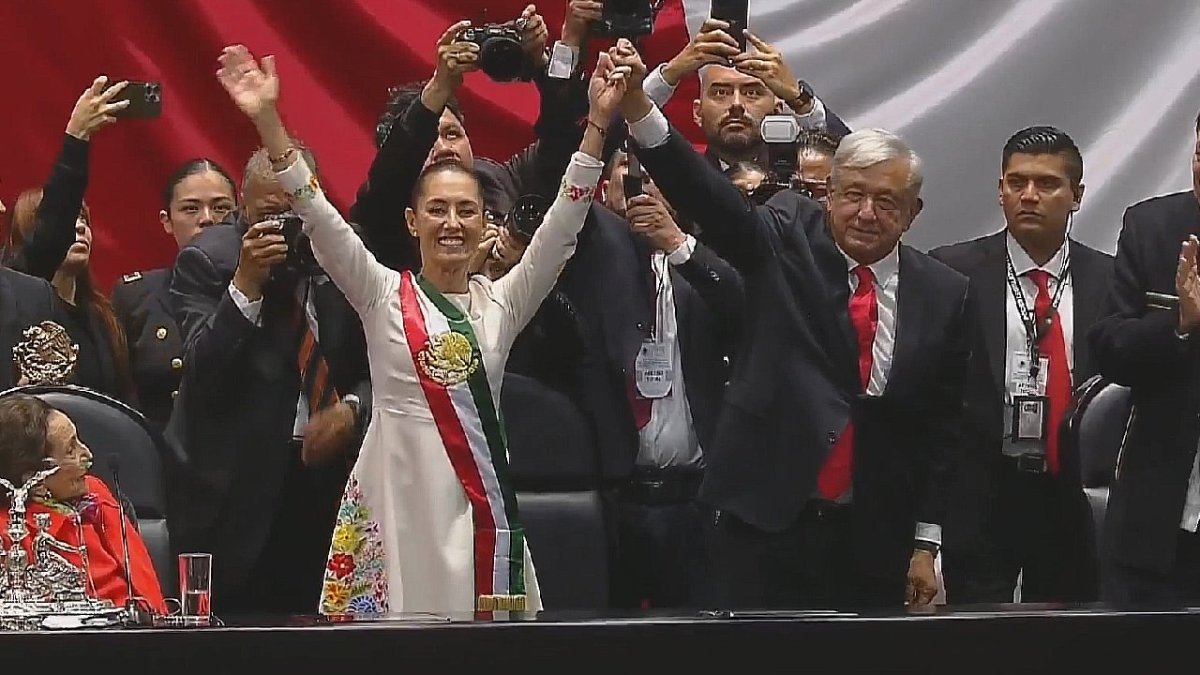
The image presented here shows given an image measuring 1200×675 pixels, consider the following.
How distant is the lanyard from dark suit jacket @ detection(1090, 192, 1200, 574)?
394mm

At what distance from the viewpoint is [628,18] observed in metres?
3.86

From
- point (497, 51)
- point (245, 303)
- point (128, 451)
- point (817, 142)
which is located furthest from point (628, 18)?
point (128, 451)

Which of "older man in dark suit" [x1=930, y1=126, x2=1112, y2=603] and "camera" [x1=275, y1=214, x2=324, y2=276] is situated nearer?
"camera" [x1=275, y1=214, x2=324, y2=276]

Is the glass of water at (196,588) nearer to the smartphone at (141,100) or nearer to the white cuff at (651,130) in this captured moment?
the white cuff at (651,130)

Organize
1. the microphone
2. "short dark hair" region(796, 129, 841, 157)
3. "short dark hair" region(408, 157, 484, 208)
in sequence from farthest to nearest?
"short dark hair" region(796, 129, 841, 157) < "short dark hair" region(408, 157, 484, 208) < the microphone

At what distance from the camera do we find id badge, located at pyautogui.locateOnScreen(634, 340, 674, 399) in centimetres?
404

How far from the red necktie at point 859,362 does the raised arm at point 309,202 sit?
847 millimetres

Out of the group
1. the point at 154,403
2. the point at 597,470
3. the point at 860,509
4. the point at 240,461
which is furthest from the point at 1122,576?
the point at 154,403

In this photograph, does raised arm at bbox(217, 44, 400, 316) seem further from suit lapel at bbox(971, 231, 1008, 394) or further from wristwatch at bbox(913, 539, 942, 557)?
suit lapel at bbox(971, 231, 1008, 394)

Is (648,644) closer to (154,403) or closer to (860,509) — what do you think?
(860,509)

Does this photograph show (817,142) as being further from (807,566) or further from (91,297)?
(91,297)

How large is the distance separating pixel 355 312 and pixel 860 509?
1.05 meters

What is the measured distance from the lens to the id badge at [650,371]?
404 cm

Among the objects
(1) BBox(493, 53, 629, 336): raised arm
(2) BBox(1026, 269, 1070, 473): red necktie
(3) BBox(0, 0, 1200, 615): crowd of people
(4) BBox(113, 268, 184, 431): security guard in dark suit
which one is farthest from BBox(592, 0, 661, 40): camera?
(4) BBox(113, 268, 184, 431): security guard in dark suit
